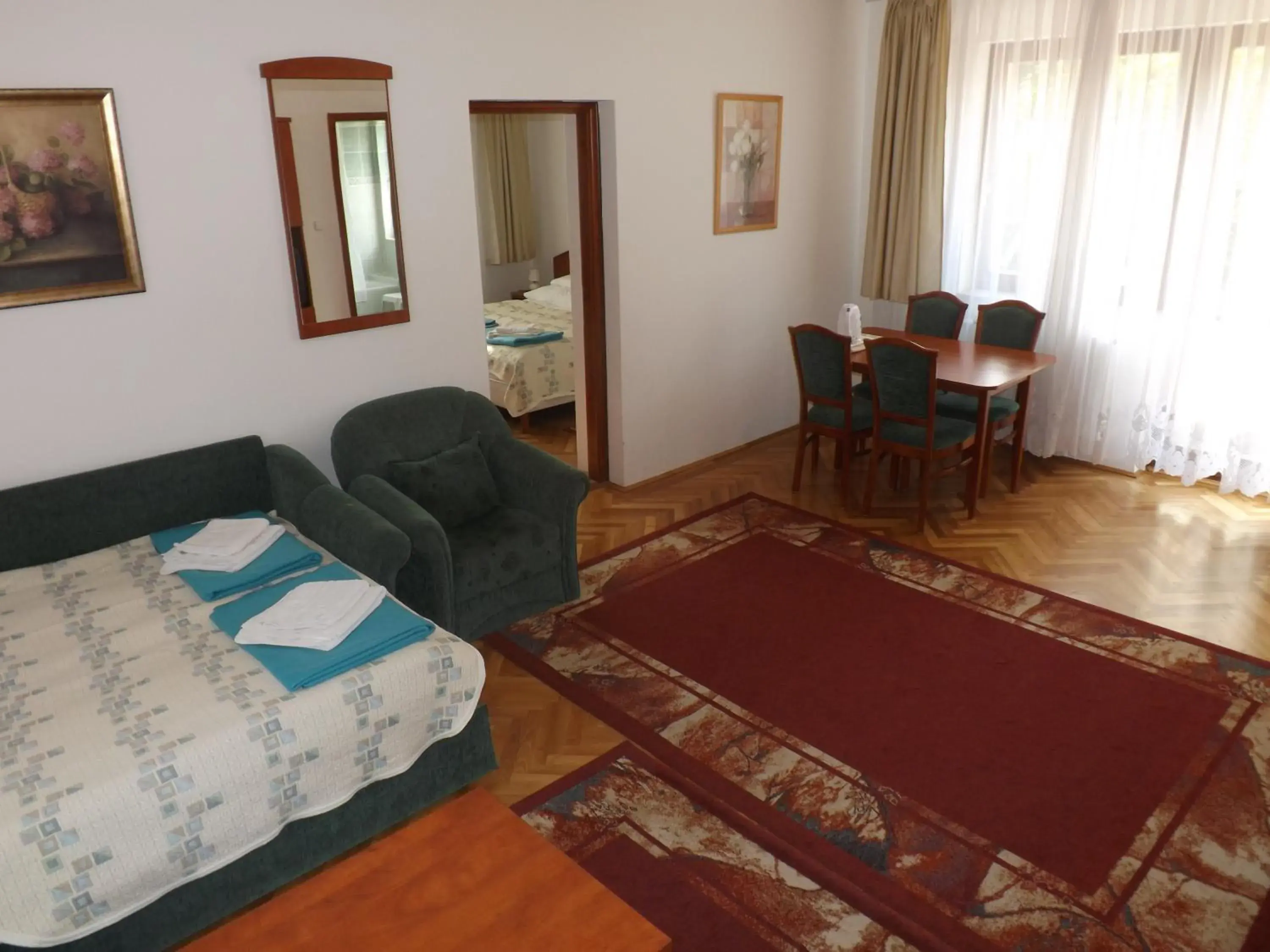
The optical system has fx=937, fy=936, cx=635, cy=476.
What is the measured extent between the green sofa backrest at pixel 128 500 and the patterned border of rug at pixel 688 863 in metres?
1.62

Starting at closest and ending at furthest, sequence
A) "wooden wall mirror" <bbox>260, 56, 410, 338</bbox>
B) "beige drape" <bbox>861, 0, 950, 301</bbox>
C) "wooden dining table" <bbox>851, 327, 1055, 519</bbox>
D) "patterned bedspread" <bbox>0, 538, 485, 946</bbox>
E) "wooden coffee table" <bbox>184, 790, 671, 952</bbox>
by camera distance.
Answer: "wooden coffee table" <bbox>184, 790, 671, 952</bbox>
"patterned bedspread" <bbox>0, 538, 485, 946</bbox>
"wooden wall mirror" <bbox>260, 56, 410, 338</bbox>
"wooden dining table" <bbox>851, 327, 1055, 519</bbox>
"beige drape" <bbox>861, 0, 950, 301</bbox>

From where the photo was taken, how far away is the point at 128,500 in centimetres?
320

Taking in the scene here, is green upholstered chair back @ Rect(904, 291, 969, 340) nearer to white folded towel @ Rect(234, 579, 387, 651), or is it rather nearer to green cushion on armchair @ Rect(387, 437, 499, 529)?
green cushion on armchair @ Rect(387, 437, 499, 529)

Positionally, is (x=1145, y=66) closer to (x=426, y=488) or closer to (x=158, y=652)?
(x=426, y=488)

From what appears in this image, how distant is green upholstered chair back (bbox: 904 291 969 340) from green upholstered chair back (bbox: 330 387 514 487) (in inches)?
107

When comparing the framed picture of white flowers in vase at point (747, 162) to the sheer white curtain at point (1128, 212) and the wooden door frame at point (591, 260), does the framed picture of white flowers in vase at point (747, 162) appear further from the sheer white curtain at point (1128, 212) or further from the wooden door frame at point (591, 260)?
the sheer white curtain at point (1128, 212)

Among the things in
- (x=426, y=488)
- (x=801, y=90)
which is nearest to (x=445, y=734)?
(x=426, y=488)

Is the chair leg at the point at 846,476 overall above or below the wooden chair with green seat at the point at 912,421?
below

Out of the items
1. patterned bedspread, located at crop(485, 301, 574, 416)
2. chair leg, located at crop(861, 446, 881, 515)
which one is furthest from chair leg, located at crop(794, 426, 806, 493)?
patterned bedspread, located at crop(485, 301, 574, 416)

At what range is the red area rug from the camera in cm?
239

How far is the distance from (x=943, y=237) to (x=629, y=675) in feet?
11.7

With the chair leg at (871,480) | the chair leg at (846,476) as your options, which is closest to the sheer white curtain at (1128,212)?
the chair leg at (846,476)

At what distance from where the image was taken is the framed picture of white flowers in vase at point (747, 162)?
4.95 m

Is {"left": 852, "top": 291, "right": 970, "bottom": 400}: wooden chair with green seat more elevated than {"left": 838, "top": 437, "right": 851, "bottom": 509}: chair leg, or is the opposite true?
{"left": 852, "top": 291, "right": 970, "bottom": 400}: wooden chair with green seat
